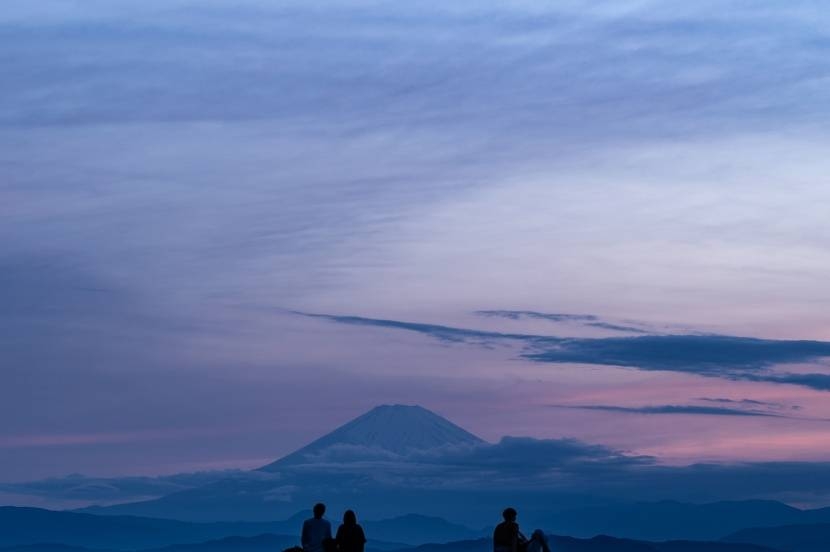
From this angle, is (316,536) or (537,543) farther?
(316,536)

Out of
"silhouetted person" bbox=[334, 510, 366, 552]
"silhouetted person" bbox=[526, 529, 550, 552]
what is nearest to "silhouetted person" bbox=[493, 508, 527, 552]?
"silhouetted person" bbox=[526, 529, 550, 552]

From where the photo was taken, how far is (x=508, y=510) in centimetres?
3556

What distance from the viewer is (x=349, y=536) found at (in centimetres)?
3588

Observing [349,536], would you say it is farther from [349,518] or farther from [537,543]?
[537,543]

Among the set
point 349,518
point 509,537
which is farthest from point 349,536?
point 509,537

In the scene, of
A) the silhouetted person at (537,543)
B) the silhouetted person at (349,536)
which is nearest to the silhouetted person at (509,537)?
the silhouetted person at (537,543)

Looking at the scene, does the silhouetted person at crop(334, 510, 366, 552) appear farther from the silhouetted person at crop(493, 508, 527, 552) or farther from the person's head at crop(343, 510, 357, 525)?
the silhouetted person at crop(493, 508, 527, 552)

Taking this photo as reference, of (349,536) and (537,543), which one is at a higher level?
(349,536)

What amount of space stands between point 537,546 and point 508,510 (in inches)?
39.8

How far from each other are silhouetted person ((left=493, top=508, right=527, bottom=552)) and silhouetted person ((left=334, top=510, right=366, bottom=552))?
3.02m

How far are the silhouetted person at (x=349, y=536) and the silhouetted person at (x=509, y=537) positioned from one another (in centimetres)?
302

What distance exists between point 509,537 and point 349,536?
3.58 meters

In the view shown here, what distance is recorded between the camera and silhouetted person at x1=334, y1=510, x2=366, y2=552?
35.9 meters

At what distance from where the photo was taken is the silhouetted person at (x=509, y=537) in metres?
35.5
